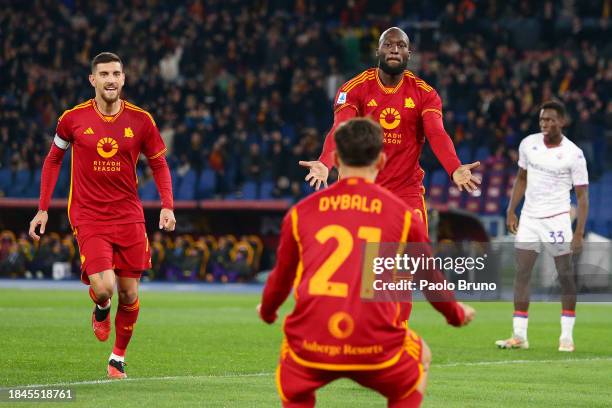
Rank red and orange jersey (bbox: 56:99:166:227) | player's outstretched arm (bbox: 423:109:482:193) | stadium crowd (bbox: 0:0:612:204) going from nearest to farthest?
1. player's outstretched arm (bbox: 423:109:482:193)
2. red and orange jersey (bbox: 56:99:166:227)
3. stadium crowd (bbox: 0:0:612:204)

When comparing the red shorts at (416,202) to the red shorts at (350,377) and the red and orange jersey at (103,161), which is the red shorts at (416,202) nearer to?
the red and orange jersey at (103,161)

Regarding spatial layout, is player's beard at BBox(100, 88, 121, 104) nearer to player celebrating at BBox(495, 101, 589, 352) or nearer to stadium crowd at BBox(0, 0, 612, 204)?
player celebrating at BBox(495, 101, 589, 352)

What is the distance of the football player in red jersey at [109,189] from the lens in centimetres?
1005

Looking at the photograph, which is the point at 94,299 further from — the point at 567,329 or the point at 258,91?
the point at 258,91

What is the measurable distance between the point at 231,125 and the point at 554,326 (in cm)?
1656

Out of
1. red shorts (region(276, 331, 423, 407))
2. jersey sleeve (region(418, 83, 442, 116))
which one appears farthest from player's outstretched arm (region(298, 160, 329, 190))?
red shorts (region(276, 331, 423, 407))

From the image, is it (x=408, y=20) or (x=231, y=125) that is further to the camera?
(x=408, y=20)

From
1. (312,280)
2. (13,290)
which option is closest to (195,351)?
(312,280)

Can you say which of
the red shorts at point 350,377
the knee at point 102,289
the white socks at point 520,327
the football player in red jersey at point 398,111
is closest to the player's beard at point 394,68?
the football player in red jersey at point 398,111

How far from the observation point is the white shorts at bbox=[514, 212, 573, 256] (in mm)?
13125

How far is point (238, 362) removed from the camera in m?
11.3

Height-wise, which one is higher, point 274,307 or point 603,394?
point 274,307

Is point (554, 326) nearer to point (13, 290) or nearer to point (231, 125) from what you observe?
point (13, 290)

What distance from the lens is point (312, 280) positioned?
17.7 feet
